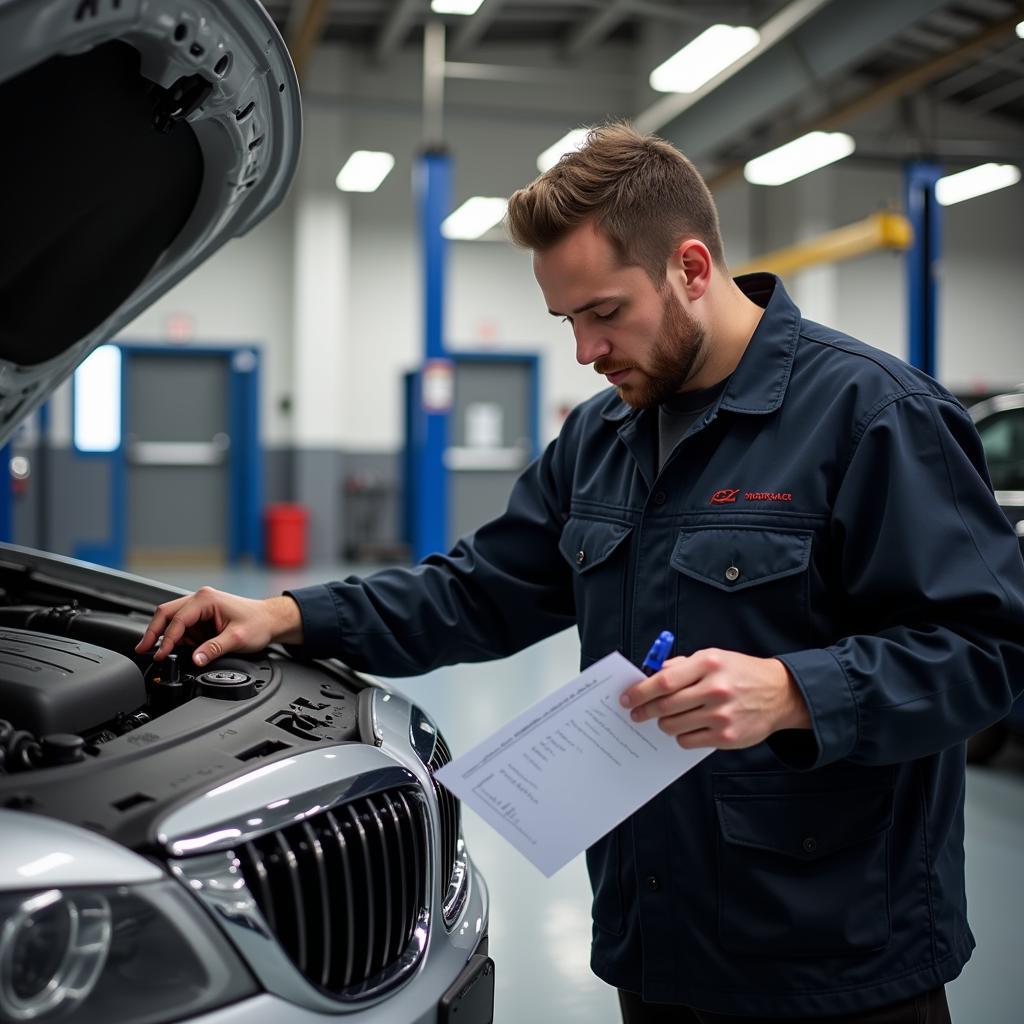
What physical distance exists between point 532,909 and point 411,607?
1.37 meters

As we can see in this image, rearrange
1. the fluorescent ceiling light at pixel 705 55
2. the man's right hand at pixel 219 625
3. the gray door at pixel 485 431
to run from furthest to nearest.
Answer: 1. the gray door at pixel 485 431
2. the fluorescent ceiling light at pixel 705 55
3. the man's right hand at pixel 219 625

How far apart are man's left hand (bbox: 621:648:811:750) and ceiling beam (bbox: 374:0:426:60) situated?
31.3 feet

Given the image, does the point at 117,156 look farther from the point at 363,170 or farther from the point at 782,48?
the point at 363,170

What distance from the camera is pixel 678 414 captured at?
143cm

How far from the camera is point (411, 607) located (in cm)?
165

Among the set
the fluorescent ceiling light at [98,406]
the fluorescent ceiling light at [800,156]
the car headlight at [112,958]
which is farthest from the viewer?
the fluorescent ceiling light at [98,406]

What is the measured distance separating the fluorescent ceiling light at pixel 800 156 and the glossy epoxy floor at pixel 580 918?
200 inches

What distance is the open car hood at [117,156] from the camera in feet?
3.73

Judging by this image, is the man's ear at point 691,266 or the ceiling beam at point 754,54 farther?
the ceiling beam at point 754,54

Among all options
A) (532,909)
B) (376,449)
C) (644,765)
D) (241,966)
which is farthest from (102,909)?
(376,449)

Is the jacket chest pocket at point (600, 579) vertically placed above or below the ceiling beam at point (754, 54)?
below

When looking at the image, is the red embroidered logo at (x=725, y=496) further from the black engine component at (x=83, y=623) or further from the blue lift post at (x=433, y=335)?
the blue lift post at (x=433, y=335)

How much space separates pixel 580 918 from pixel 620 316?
1.82m

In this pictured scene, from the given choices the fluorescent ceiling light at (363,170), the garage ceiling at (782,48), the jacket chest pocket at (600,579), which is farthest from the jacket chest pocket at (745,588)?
the fluorescent ceiling light at (363,170)
